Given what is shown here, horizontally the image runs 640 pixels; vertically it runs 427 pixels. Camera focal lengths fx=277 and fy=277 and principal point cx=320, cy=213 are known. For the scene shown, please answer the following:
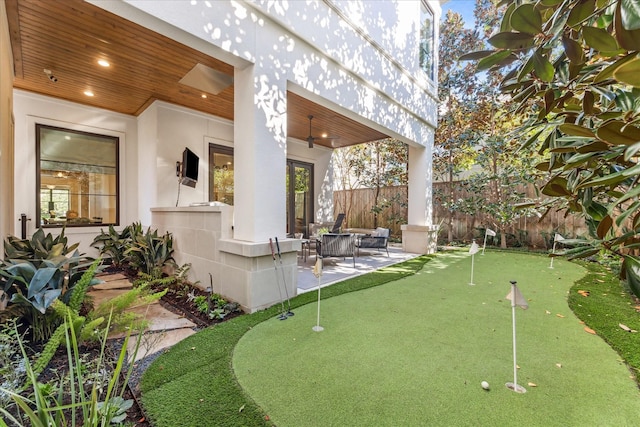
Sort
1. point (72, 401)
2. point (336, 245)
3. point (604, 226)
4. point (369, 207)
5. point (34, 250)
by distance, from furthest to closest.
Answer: point (369, 207), point (336, 245), point (34, 250), point (72, 401), point (604, 226)

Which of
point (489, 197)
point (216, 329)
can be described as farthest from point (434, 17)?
point (216, 329)

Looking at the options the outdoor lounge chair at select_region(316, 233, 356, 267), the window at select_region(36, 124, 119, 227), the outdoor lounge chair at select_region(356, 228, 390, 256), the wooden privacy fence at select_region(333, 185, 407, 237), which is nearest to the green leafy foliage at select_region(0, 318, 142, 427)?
the outdoor lounge chair at select_region(316, 233, 356, 267)

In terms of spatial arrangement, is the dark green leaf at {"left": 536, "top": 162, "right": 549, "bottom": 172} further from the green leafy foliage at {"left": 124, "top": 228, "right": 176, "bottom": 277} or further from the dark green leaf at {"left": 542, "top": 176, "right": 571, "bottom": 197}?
the green leafy foliage at {"left": 124, "top": 228, "right": 176, "bottom": 277}

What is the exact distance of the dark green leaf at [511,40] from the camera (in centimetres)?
95

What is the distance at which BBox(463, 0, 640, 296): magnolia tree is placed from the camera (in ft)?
2.35

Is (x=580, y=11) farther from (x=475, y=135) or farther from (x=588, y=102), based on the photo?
(x=475, y=135)

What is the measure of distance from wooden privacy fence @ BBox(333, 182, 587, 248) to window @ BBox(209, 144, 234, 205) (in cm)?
600

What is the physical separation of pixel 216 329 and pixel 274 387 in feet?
4.05

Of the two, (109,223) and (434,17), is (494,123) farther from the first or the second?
(109,223)

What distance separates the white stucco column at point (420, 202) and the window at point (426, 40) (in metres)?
1.99

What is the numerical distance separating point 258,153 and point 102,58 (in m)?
2.92

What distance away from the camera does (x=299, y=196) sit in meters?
9.13

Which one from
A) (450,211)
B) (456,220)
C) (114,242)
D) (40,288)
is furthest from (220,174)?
(456,220)

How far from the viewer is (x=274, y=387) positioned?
6.55 ft
